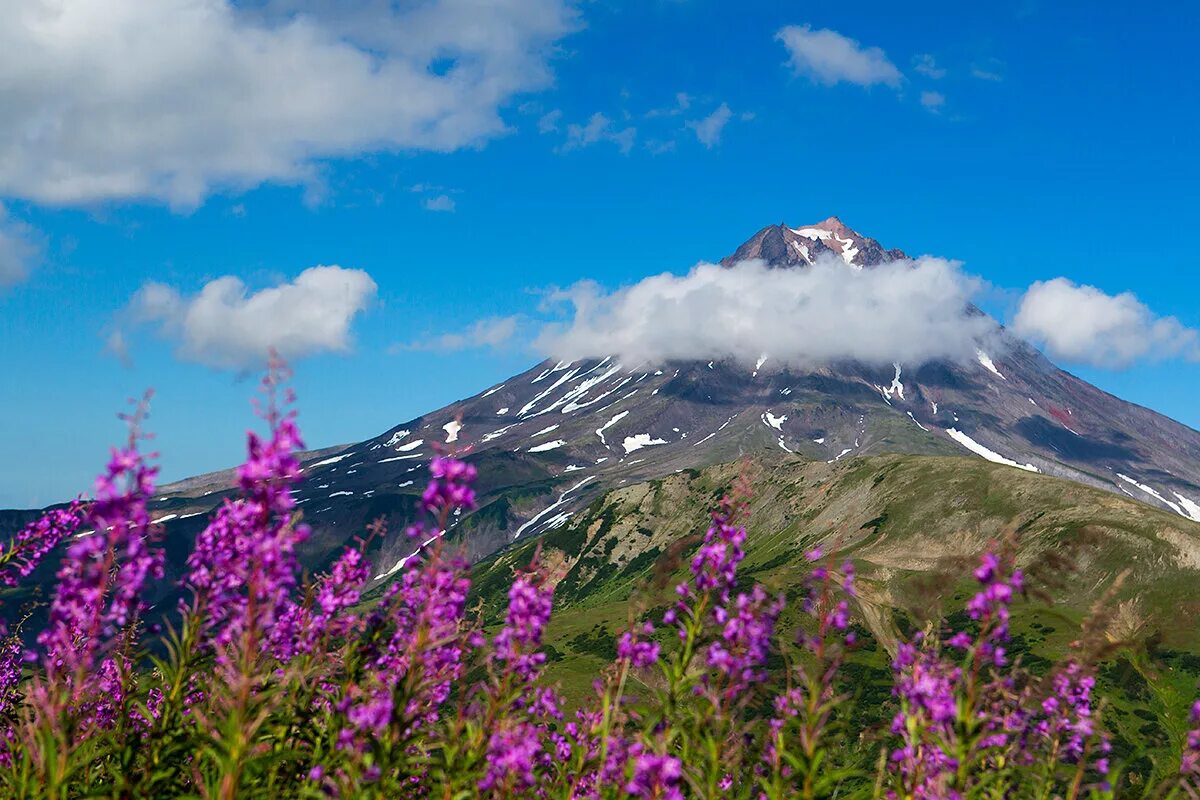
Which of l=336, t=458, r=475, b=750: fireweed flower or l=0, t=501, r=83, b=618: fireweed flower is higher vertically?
l=0, t=501, r=83, b=618: fireweed flower

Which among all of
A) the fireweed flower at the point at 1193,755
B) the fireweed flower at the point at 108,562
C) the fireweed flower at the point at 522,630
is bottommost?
the fireweed flower at the point at 1193,755

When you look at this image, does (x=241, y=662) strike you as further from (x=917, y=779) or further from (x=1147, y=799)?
(x=1147, y=799)

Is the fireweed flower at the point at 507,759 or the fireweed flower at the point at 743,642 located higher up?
the fireweed flower at the point at 743,642

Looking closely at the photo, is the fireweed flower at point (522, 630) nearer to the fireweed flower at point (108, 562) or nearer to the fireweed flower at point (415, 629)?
the fireweed flower at point (415, 629)

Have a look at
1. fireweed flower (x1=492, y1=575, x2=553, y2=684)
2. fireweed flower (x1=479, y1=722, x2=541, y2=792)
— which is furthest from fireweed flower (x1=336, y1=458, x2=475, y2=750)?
fireweed flower (x1=479, y1=722, x2=541, y2=792)

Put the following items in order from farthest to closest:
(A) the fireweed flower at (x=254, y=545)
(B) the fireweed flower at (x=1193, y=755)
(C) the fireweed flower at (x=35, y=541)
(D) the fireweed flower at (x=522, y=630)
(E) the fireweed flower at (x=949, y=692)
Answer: (C) the fireweed flower at (x=35, y=541) < (D) the fireweed flower at (x=522, y=630) < (B) the fireweed flower at (x=1193, y=755) < (E) the fireweed flower at (x=949, y=692) < (A) the fireweed flower at (x=254, y=545)

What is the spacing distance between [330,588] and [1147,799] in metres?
9.60

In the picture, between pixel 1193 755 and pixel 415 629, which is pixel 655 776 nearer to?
pixel 415 629

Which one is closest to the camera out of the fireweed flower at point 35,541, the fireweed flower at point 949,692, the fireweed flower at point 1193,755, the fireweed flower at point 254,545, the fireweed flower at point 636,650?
the fireweed flower at point 254,545

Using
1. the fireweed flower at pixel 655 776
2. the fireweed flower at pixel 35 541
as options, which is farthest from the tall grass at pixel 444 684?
the fireweed flower at pixel 35 541

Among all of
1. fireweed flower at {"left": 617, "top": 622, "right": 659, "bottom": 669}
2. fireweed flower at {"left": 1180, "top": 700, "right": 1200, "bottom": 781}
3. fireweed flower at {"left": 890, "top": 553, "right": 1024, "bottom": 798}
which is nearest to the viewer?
fireweed flower at {"left": 890, "top": 553, "right": 1024, "bottom": 798}

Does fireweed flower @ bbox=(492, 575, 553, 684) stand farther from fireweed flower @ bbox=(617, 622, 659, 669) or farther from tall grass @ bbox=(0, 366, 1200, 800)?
fireweed flower @ bbox=(617, 622, 659, 669)

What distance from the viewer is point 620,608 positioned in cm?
19625

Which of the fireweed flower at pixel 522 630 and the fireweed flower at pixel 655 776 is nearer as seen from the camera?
the fireweed flower at pixel 655 776
